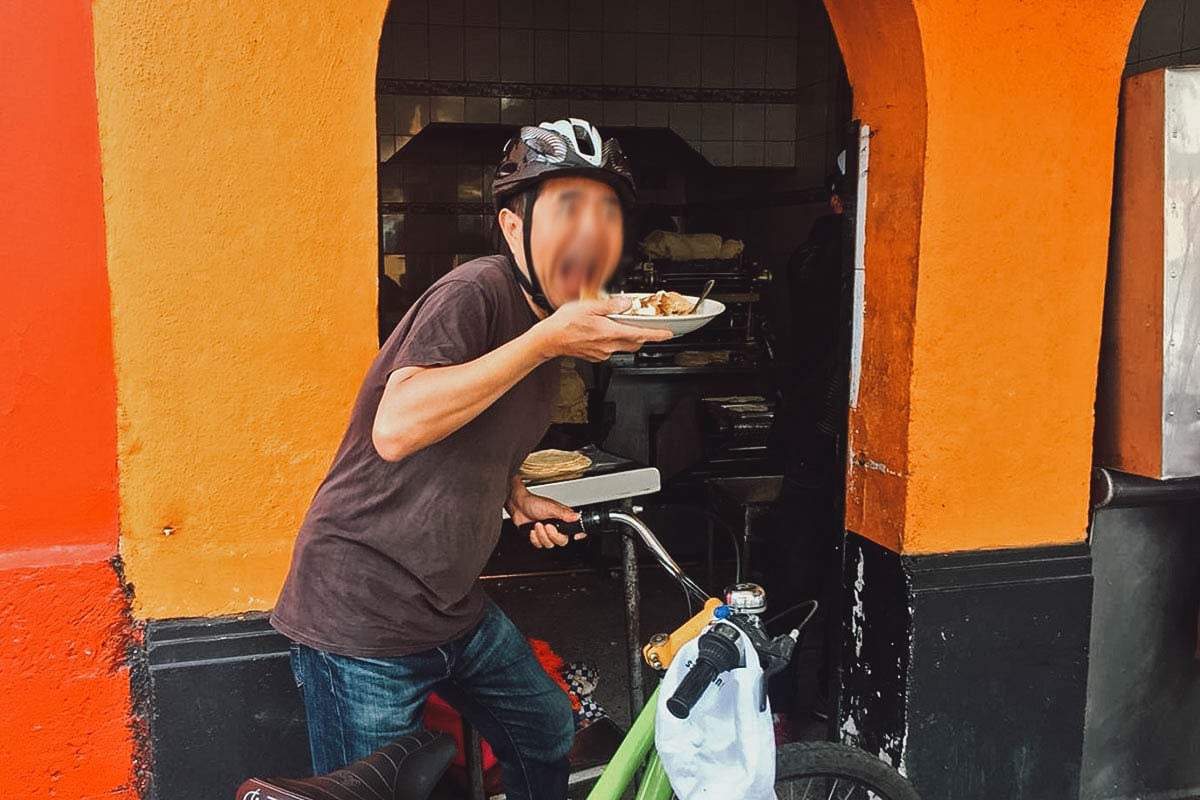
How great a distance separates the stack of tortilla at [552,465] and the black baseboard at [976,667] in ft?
3.37

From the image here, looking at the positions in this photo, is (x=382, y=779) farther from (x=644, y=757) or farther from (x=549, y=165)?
(x=549, y=165)

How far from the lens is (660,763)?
87.4 inches

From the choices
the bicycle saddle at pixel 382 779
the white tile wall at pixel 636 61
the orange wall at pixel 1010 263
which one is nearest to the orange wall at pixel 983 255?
the orange wall at pixel 1010 263

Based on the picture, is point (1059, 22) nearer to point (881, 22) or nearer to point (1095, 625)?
point (881, 22)

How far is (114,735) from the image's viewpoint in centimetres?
272

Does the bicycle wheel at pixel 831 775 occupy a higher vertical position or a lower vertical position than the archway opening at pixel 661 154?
lower

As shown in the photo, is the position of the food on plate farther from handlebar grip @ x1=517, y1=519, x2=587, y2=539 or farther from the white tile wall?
the white tile wall

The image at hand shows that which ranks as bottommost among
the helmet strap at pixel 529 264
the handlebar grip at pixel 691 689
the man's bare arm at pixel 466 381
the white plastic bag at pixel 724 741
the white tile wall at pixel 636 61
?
the white plastic bag at pixel 724 741

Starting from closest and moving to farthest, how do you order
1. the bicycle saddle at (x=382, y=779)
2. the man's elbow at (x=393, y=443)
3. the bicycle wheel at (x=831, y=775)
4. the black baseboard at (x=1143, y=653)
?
the bicycle saddle at (x=382, y=779) → the man's elbow at (x=393, y=443) → the bicycle wheel at (x=831, y=775) → the black baseboard at (x=1143, y=653)

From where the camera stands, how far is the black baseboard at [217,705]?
2.72 metres

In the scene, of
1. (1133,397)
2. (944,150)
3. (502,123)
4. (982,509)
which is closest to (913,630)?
(982,509)

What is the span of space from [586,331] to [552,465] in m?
1.42

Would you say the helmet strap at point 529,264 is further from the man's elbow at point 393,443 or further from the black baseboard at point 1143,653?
the black baseboard at point 1143,653

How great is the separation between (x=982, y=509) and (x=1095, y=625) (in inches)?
26.4
